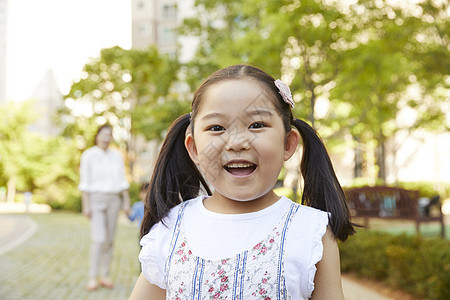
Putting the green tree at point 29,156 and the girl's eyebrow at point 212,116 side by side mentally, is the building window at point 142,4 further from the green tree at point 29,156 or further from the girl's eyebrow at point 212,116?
the girl's eyebrow at point 212,116

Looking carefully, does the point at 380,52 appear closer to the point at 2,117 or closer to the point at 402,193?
the point at 402,193

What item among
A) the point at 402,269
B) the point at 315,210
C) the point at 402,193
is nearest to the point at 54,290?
the point at 402,269

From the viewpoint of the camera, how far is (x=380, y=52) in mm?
10039

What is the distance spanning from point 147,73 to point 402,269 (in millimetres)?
21999

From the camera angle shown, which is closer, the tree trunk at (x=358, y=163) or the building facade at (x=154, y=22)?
the tree trunk at (x=358, y=163)

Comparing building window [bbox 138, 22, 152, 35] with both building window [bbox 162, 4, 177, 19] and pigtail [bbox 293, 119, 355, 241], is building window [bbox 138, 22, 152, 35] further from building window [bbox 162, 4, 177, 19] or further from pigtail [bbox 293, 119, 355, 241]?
pigtail [bbox 293, 119, 355, 241]

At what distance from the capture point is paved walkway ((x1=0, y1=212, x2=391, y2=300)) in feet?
20.2

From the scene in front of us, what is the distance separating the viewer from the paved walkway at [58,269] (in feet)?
20.2

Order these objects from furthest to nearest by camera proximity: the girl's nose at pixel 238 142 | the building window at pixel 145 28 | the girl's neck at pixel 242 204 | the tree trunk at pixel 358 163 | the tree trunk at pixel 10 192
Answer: the building window at pixel 145 28, the tree trunk at pixel 10 192, the tree trunk at pixel 358 163, the girl's neck at pixel 242 204, the girl's nose at pixel 238 142

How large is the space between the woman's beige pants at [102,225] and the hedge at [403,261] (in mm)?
3325

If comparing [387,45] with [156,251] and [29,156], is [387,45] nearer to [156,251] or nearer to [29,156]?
[156,251]

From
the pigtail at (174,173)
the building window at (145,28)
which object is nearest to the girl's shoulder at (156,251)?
the pigtail at (174,173)

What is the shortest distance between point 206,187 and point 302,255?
57 cm

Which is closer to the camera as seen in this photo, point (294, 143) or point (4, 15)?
point (294, 143)
